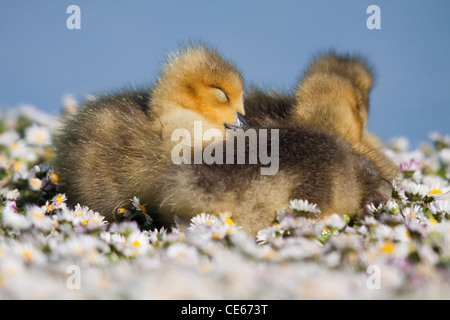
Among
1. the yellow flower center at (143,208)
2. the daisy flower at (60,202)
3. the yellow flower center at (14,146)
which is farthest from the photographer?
the yellow flower center at (14,146)

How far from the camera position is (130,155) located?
2.19 metres

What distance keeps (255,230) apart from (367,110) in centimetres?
116

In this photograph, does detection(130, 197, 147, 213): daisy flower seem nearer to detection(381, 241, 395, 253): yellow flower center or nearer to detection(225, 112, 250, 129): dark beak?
detection(225, 112, 250, 129): dark beak

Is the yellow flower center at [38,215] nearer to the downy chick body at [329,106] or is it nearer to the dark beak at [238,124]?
the dark beak at [238,124]

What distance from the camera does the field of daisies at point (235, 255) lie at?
1250mm

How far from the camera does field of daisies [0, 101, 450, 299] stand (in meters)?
1.25

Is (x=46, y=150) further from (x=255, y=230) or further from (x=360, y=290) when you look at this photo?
(x=360, y=290)

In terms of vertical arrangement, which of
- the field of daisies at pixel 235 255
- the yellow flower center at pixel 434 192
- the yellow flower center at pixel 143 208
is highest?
the yellow flower center at pixel 434 192

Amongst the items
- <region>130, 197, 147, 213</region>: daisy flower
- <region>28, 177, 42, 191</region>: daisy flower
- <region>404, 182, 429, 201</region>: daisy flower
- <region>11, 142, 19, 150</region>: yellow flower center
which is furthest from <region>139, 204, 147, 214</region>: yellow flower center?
<region>11, 142, 19, 150</region>: yellow flower center

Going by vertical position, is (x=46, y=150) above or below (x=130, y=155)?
above

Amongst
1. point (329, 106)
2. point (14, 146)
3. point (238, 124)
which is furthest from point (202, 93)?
point (14, 146)

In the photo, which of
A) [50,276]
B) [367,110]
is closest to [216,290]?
[50,276]

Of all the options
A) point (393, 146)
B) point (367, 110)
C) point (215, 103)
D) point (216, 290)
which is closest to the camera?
point (216, 290)

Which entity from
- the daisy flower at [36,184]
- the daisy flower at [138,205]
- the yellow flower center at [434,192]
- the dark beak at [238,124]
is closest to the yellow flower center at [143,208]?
the daisy flower at [138,205]
